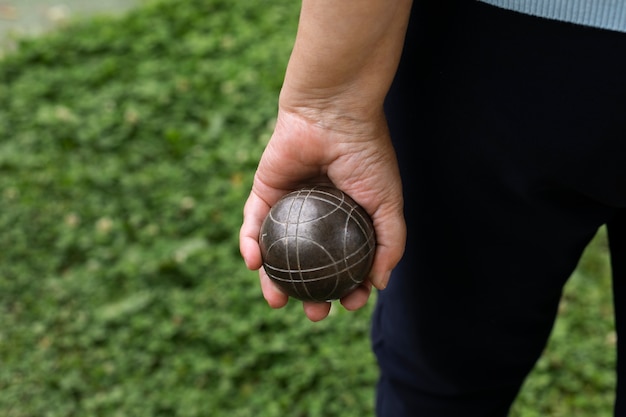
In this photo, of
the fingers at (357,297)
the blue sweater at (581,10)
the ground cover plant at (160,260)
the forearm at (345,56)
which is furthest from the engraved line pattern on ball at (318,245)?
the ground cover plant at (160,260)

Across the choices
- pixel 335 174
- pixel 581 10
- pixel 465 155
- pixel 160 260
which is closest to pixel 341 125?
pixel 335 174

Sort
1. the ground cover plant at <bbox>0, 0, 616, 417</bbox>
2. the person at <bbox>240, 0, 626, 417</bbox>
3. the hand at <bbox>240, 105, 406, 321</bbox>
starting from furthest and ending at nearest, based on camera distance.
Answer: the ground cover plant at <bbox>0, 0, 616, 417</bbox> → the hand at <bbox>240, 105, 406, 321</bbox> → the person at <bbox>240, 0, 626, 417</bbox>

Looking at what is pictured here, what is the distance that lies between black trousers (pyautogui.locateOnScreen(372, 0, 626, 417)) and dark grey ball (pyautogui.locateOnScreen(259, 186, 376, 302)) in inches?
8.2

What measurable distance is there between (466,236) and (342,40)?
0.70m

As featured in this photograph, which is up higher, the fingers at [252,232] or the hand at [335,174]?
the hand at [335,174]

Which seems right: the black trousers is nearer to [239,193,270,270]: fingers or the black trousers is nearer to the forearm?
the forearm

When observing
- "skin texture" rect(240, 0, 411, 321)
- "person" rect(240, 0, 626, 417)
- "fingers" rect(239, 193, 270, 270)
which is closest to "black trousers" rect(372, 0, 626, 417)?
"person" rect(240, 0, 626, 417)

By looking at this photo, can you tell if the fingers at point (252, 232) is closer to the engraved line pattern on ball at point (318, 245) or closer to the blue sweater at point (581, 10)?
the engraved line pattern on ball at point (318, 245)

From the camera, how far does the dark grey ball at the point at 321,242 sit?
2.14m

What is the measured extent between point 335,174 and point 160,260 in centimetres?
232

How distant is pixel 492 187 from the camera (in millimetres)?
1979

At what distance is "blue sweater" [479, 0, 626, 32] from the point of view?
159 cm

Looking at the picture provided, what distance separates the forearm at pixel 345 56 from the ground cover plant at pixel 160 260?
203cm

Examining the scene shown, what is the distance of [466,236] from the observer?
2148 mm
